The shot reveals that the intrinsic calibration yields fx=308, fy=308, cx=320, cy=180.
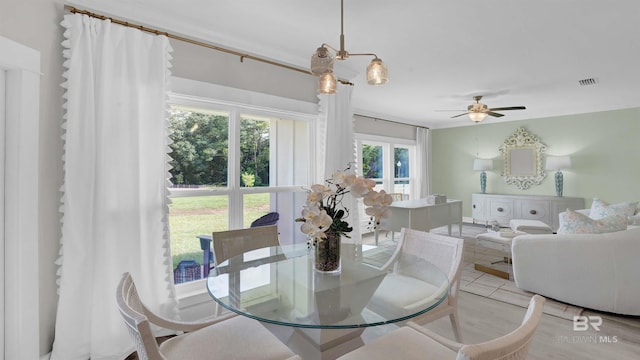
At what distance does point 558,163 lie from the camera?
574 cm

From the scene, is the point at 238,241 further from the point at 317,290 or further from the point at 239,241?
the point at 317,290

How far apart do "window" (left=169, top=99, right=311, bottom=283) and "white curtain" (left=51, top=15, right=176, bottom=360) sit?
0.30 meters

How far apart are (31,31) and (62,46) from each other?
0.52ft

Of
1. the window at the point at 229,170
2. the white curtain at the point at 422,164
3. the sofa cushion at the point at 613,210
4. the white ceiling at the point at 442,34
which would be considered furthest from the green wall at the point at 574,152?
the window at the point at 229,170

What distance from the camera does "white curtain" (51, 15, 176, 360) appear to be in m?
1.94

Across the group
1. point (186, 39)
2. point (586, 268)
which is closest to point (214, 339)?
point (186, 39)

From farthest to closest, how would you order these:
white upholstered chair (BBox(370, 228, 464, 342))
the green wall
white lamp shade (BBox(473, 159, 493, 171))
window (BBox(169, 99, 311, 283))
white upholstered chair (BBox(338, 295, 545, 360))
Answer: white lamp shade (BBox(473, 159, 493, 171))
the green wall
window (BBox(169, 99, 311, 283))
white upholstered chair (BBox(370, 228, 464, 342))
white upholstered chair (BBox(338, 295, 545, 360))

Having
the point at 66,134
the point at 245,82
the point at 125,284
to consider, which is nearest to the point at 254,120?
the point at 245,82

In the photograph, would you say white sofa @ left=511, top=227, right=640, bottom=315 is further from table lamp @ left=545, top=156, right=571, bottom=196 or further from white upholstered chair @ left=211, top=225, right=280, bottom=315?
table lamp @ left=545, top=156, right=571, bottom=196

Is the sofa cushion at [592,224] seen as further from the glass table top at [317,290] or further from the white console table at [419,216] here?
the glass table top at [317,290]

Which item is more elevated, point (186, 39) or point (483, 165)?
point (186, 39)

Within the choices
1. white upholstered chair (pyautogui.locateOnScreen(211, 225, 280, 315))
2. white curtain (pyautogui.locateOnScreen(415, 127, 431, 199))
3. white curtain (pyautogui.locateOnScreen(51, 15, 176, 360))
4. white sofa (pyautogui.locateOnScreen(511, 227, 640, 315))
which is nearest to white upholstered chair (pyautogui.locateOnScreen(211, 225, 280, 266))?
white upholstered chair (pyautogui.locateOnScreen(211, 225, 280, 315))

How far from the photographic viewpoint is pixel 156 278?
7.33ft

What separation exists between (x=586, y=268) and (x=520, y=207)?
12.2 ft
